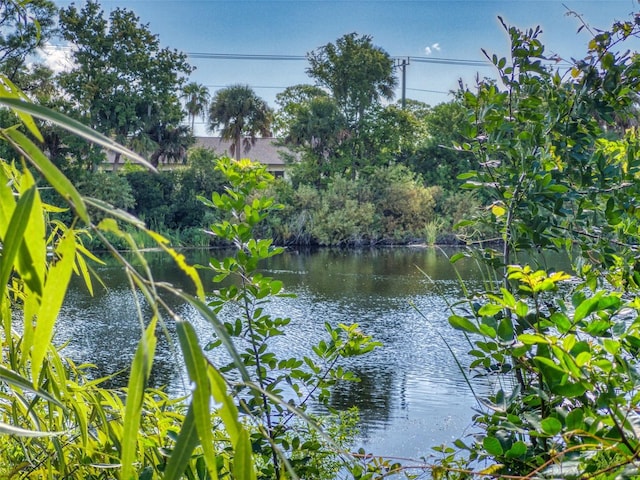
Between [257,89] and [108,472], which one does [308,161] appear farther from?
[108,472]

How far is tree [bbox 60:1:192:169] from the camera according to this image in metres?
19.9

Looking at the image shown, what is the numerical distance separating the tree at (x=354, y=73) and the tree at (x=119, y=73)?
18.3ft

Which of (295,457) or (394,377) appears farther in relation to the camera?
(394,377)

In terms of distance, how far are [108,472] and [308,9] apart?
25923 mm

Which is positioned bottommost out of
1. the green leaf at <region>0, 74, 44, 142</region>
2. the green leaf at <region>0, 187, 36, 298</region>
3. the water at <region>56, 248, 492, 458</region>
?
the water at <region>56, 248, 492, 458</region>

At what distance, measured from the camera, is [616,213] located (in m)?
1.46

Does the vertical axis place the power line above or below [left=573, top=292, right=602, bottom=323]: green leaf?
above

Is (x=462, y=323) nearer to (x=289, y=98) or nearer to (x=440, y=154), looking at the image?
(x=440, y=154)

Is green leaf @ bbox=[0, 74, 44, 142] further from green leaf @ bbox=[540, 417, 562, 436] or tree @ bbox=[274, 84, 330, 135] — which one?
tree @ bbox=[274, 84, 330, 135]

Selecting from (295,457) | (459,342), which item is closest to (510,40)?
(295,457)

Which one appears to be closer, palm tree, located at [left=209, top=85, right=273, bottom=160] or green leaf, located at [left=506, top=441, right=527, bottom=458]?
green leaf, located at [left=506, top=441, right=527, bottom=458]

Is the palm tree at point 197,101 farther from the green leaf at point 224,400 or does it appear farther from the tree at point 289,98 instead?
the green leaf at point 224,400

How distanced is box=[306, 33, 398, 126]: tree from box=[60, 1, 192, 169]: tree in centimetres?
558

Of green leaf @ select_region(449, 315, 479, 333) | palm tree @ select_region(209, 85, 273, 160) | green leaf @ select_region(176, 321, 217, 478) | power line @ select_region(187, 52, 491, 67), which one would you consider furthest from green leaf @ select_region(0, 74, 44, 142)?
power line @ select_region(187, 52, 491, 67)
